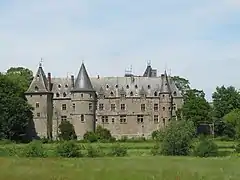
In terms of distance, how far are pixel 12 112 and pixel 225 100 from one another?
41296mm

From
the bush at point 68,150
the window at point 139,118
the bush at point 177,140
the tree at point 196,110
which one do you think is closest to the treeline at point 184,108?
the tree at point 196,110

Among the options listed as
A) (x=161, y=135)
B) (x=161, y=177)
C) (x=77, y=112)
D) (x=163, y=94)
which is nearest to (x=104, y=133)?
(x=77, y=112)

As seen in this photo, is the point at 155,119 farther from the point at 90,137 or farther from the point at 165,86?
the point at 90,137

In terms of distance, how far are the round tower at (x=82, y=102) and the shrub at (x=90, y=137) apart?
216 cm

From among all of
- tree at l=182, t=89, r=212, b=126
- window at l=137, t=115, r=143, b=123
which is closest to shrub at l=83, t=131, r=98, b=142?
window at l=137, t=115, r=143, b=123

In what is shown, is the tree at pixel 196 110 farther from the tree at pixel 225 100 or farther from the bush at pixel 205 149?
the bush at pixel 205 149

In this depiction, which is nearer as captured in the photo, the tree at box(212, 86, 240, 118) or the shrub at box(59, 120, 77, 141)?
the shrub at box(59, 120, 77, 141)

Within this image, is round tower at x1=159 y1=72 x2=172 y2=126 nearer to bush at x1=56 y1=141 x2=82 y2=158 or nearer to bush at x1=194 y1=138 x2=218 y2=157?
bush at x1=194 y1=138 x2=218 y2=157

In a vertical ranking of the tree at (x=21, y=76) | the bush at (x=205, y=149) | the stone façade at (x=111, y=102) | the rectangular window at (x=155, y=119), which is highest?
Answer: the tree at (x=21, y=76)

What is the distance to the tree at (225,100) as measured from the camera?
103m

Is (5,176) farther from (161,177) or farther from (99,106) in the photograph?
(99,106)

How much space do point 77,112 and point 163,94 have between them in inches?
585

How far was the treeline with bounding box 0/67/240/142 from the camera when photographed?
84.4m

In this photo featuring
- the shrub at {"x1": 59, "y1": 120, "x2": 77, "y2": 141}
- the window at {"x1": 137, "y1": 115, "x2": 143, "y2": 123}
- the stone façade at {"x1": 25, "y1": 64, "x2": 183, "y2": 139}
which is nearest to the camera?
the shrub at {"x1": 59, "y1": 120, "x2": 77, "y2": 141}
